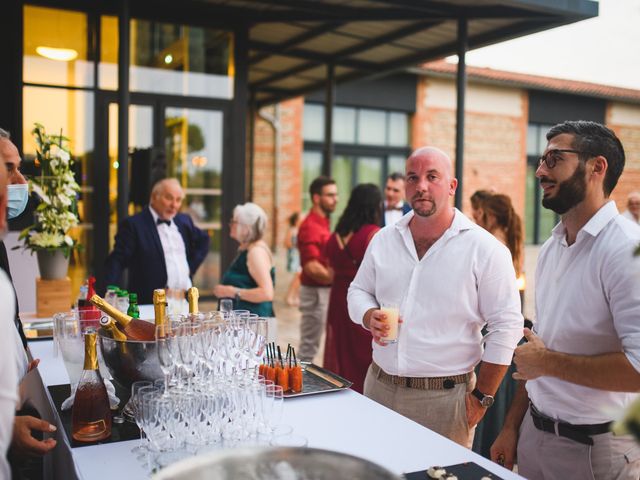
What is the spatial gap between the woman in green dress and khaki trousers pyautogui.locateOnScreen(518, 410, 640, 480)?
2246mm

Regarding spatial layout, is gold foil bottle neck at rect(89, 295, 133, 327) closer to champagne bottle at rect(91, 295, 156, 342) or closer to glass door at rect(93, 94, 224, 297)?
champagne bottle at rect(91, 295, 156, 342)

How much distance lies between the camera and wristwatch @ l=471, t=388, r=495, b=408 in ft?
8.50

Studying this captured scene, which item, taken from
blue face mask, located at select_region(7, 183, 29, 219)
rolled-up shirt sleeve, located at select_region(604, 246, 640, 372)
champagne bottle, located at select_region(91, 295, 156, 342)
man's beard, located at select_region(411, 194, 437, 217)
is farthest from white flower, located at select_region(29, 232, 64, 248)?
rolled-up shirt sleeve, located at select_region(604, 246, 640, 372)

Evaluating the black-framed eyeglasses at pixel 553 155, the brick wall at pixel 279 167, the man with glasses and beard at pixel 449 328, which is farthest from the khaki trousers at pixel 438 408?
the brick wall at pixel 279 167

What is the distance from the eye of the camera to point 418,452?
1791 mm

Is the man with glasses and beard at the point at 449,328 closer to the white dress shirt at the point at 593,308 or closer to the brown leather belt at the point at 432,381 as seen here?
the brown leather belt at the point at 432,381

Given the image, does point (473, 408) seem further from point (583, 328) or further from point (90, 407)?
point (90, 407)

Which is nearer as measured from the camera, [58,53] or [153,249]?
[153,249]

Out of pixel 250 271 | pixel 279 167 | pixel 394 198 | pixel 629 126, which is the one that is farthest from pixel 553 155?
pixel 629 126

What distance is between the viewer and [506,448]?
232 centimetres

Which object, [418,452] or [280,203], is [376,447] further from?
[280,203]

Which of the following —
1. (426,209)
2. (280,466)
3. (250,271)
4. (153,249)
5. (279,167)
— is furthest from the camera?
(279,167)

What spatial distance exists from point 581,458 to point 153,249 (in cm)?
350

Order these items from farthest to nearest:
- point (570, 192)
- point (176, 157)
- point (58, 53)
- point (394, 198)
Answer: point (176, 157) → point (58, 53) → point (394, 198) → point (570, 192)
